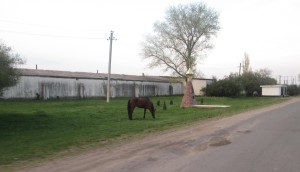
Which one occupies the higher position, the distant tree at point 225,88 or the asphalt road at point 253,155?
the distant tree at point 225,88

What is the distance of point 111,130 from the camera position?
56.6 feet

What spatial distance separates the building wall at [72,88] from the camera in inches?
1750

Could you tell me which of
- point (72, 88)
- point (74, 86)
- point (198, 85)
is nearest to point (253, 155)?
point (72, 88)

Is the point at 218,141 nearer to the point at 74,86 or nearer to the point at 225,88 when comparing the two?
the point at 74,86

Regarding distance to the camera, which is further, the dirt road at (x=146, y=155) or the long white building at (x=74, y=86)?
the long white building at (x=74, y=86)

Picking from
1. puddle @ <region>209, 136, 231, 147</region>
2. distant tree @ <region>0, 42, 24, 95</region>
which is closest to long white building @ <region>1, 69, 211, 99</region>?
distant tree @ <region>0, 42, 24, 95</region>

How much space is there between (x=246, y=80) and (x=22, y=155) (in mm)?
71942

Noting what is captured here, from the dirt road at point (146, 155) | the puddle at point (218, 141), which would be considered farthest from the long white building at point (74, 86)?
the puddle at point (218, 141)

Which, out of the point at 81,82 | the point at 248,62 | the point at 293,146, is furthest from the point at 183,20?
the point at 293,146

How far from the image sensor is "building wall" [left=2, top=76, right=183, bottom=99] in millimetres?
44438

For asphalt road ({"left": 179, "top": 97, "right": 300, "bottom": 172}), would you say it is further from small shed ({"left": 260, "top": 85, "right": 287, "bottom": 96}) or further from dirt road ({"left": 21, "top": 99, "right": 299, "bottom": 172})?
small shed ({"left": 260, "top": 85, "right": 287, "bottom": 96})

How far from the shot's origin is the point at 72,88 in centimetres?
5003

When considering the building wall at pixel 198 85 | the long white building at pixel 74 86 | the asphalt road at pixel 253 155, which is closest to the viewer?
the asphalt road at pixel 253 155

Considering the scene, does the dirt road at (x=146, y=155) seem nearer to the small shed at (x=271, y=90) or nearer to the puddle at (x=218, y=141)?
the puddle at (x=218, y=141)
